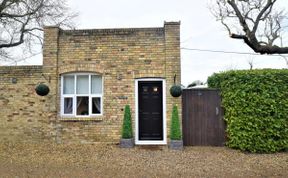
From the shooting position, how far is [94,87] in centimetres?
1156

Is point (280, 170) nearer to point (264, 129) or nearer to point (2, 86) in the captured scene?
point (264, 129)

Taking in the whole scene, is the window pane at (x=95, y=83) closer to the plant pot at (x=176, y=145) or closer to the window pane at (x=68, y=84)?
the window pane at (x=68, y=84)

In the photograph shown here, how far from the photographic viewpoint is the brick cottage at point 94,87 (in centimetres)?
1121

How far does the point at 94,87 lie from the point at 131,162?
3.90 metres

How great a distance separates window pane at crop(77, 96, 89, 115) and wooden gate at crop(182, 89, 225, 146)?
3625mm

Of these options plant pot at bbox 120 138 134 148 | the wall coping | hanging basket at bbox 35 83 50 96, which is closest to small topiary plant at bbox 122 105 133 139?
plant pot at bbox 120 138 134 148

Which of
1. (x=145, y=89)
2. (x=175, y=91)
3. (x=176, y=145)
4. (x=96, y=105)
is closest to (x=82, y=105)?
(x=96, y=105)

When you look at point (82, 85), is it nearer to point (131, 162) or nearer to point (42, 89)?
point (42, 89)

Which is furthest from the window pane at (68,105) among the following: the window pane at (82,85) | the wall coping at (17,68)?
the wall coping at (17,68)

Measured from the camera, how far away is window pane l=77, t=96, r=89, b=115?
11568mm

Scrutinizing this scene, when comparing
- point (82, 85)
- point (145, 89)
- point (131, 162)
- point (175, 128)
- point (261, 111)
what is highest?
point (82, 85)

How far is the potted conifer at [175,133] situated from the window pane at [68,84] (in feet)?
12.9

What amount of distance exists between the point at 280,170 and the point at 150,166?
3380 mm

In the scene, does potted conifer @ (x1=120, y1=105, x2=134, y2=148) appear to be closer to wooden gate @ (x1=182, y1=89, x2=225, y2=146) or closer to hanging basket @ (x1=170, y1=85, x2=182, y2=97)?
hanging basket @ (x1=170, y1=85, x2=182, y2=97)
